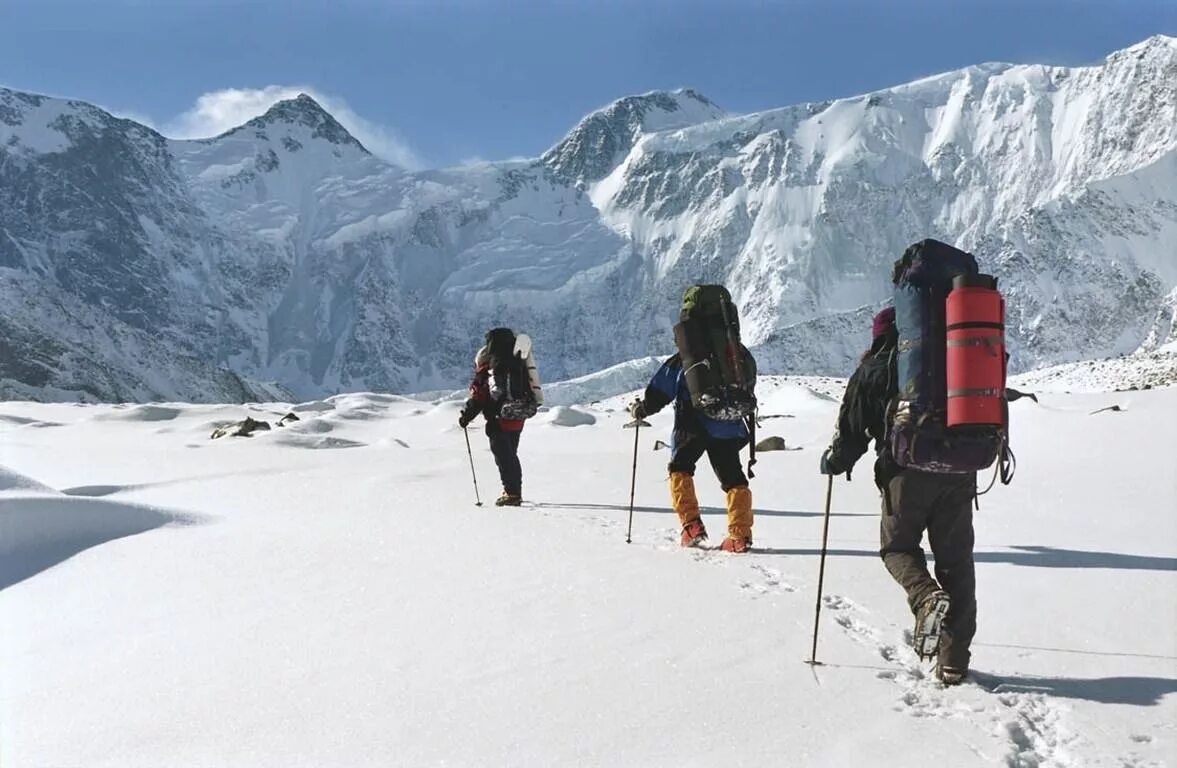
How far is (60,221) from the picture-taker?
191125mm

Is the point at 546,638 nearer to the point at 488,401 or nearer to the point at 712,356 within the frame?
the point at 712,356

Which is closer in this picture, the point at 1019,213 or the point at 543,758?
the point at 543,758

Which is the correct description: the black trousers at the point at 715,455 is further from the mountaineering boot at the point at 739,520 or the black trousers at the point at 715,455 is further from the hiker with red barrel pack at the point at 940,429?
the hiker with red barrel pack at the point at 940,429

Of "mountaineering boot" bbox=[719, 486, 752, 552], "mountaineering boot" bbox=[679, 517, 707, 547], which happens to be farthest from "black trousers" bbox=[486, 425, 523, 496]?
"mountaineering boot" bbox=[719, 486, 752, 552]

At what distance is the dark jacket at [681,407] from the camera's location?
21.5ft

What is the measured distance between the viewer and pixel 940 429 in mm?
3799

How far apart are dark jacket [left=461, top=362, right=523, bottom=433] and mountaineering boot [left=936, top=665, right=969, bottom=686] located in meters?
5.89

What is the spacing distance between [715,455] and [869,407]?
2441mm

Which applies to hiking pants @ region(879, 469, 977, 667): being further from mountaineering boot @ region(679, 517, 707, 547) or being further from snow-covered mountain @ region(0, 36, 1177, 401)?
snow-covered mountain @ region(0, 36, 1177, 401)

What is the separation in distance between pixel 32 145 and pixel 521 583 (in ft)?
770

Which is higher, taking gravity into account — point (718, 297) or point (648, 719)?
point (718, 297)

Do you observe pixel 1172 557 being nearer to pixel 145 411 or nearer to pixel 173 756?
pixel 173 756

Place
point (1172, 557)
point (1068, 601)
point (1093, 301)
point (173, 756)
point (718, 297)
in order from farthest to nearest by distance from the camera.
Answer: point (1093, 301), point (718, 297), point (1172, 557), point (1068, 601), point (173, 756)

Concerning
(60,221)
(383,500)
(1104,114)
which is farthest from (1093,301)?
(60,221)
